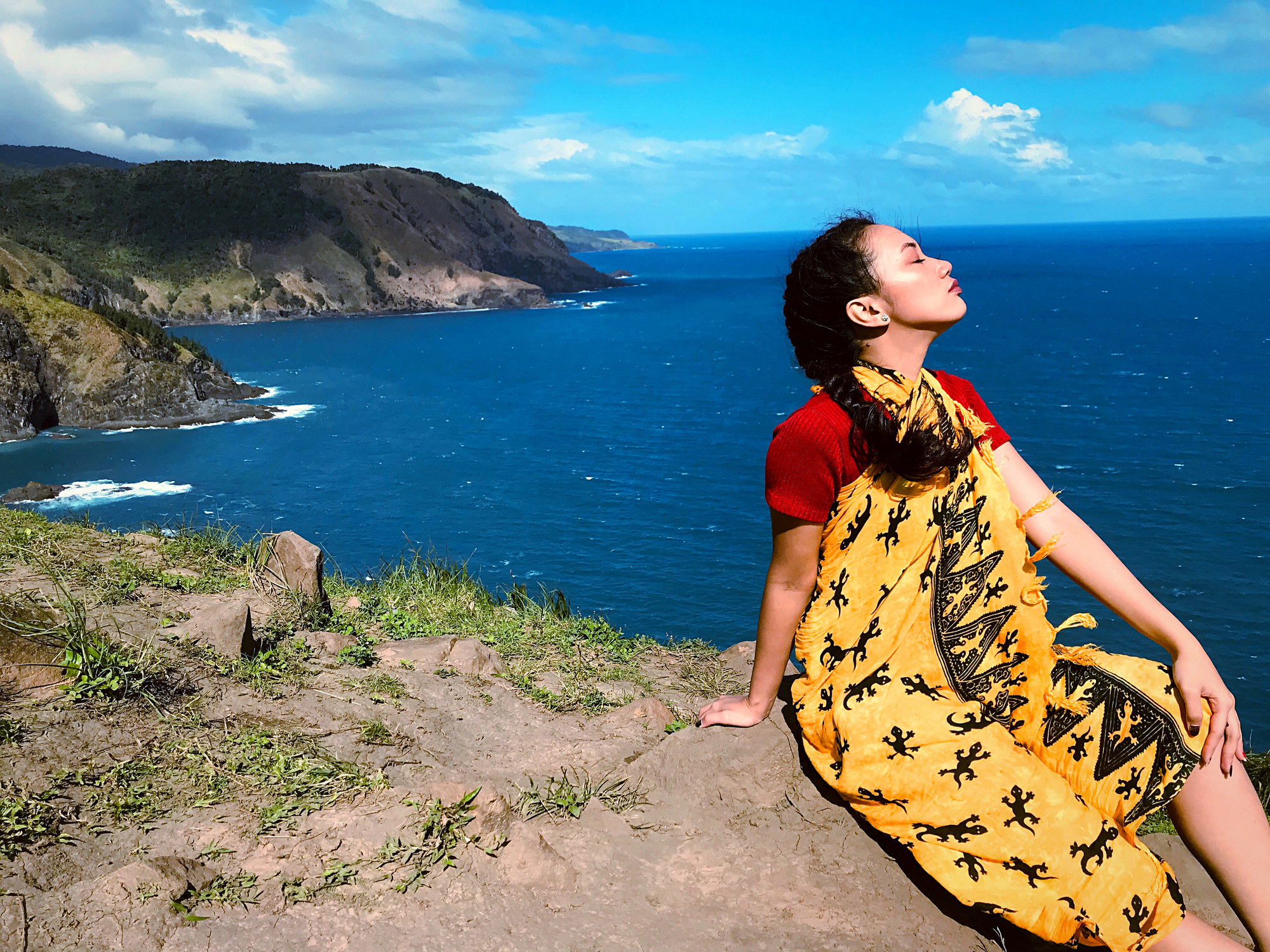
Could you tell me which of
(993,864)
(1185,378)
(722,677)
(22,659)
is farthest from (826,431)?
(1185,378)

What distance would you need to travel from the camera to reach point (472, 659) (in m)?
5.74

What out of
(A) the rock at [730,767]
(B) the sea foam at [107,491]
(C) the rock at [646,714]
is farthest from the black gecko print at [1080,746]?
(B) the sea foam at [107,491]

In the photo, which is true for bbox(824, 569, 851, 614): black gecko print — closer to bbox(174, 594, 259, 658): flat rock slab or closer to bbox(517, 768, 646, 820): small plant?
bbox(517, 768, 646, 820): small plant

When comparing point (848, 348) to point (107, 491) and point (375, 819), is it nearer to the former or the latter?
point (375, 819)

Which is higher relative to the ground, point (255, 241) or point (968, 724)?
point (255, 241)

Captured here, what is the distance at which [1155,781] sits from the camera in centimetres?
264

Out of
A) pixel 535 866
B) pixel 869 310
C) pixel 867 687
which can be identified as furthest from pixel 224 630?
pixel 869 310

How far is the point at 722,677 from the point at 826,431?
4.12m

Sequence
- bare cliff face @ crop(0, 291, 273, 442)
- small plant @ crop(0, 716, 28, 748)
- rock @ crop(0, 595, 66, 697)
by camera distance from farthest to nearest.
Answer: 1. bare cliff face @ crop(0, 291, 273, 442)
2. rock @ crop(0, 595, 66, 697)
3. small plant @ crop(0, 716, 28, 748)

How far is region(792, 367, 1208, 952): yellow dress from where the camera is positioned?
255cm

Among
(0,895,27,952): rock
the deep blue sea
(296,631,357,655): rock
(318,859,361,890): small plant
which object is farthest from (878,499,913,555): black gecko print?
the deep blue sea

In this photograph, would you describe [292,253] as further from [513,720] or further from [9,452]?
[513,720]

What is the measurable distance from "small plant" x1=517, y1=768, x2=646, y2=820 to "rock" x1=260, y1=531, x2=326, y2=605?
317cm

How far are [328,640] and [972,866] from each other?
4008 millimetres
